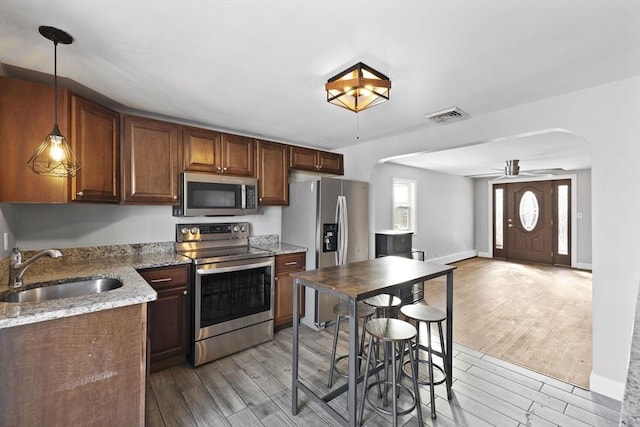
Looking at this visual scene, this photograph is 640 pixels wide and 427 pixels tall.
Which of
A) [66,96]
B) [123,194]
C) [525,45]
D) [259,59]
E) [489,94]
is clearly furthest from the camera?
[123,194]

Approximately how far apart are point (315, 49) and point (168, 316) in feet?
7.83

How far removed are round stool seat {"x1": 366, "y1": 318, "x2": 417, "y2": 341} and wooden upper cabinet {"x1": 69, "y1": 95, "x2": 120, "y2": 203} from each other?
2.31 metres

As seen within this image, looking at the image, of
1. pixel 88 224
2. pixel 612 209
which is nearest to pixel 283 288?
pixel 88 224

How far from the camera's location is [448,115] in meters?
2.85

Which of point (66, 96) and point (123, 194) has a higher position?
point (66, 96)

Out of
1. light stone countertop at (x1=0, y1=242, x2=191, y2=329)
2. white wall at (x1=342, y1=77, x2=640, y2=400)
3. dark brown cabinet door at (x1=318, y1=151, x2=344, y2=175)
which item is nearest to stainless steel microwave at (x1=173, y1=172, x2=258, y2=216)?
light stone countertop at (x1=0, y1=242, x2=191, y2=329)

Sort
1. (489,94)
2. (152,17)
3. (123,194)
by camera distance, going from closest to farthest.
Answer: (152,17) → (489,94) → (123,194)

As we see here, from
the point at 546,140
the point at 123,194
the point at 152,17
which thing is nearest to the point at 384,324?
the point at 152,17

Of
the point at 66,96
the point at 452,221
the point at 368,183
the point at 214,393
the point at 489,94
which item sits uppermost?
the point at 489,94

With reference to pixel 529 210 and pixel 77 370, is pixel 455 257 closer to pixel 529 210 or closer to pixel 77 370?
pixel 529 210

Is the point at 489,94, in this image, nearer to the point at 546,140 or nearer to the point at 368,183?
the point at 368,183

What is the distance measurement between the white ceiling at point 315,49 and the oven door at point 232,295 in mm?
1539

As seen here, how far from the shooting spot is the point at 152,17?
148 centimetres

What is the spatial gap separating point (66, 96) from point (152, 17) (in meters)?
1.08
